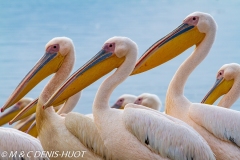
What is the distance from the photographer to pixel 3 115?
9.02 meters

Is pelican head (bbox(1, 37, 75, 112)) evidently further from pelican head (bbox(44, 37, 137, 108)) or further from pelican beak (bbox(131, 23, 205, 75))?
pelican beak (bbox(131, 23, 205, 75))

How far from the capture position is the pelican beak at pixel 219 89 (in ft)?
24.3

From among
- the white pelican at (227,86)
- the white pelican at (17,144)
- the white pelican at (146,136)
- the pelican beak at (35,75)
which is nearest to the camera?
the white pelican at (17,144)

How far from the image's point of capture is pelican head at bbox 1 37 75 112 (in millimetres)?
6773

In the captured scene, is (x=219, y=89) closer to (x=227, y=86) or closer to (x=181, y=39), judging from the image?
(x=227, y=86)

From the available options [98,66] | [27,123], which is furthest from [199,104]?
[27,123]

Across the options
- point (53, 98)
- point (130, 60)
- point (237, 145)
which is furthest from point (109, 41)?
point (237, 145)

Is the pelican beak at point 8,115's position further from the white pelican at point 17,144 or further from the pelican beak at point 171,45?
the white pelican at point 17,144

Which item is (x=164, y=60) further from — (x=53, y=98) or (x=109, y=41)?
(x=53, y=98)

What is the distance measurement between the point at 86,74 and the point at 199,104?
3.44 ft

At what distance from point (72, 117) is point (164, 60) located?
3.99ft

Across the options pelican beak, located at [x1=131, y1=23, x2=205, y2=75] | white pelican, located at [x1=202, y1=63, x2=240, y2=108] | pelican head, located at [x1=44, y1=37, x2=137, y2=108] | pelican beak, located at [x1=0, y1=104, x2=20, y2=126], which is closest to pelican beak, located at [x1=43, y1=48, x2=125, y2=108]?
pelican head, located at [x1=44, y1=37, x2=137, y2=108]

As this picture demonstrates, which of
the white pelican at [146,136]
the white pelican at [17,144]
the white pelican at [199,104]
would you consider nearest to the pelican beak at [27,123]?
the white pelican at [199,104]

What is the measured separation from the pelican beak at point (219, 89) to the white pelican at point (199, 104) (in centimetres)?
56
